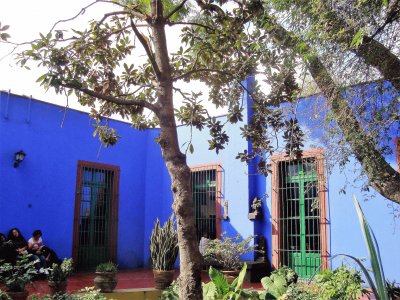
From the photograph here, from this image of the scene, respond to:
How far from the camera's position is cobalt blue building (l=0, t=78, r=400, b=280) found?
29.6 feet

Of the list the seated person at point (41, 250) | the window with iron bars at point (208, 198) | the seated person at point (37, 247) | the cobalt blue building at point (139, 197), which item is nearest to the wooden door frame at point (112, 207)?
the cobalt blue building at point (139, 197)

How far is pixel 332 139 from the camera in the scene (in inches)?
214

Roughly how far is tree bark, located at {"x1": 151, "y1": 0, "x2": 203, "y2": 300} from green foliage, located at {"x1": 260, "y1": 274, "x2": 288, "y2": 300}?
106 inches

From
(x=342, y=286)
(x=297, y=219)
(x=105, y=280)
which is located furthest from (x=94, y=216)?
(x=342, y=286)

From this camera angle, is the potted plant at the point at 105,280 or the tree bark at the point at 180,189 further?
the potted plant at the point at 105,280

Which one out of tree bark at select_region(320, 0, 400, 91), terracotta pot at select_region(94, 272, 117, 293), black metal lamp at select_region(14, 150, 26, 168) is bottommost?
terracotta pot at select_region(94, 272, 117, 293)

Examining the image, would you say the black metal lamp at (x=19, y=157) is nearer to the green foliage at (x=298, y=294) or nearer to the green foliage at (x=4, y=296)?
the green foliage at (x=4, y=296)

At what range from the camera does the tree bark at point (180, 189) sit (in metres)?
3.50

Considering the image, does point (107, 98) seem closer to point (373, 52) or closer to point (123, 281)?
point (373, 52)

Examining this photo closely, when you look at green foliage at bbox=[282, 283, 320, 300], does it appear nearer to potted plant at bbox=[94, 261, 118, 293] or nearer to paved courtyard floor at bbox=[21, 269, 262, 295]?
potted plant at bbox=[94, 261, 118, 293]

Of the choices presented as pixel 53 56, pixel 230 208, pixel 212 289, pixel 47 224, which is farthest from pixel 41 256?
pixel 53 56

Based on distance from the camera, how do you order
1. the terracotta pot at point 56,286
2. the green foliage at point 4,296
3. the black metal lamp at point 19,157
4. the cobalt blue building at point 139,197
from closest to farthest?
the green foliage at point 4,296 < the terracotta pot at point 56,286 < the cobalt blue building at point 139,197 < the black metal lamp at point 19,157

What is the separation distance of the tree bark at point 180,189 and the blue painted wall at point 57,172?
708cm

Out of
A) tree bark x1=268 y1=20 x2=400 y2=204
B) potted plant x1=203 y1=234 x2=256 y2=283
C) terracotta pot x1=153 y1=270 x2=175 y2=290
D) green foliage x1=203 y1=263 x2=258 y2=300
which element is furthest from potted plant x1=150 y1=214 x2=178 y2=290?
tree bark x1=268 y1=20 x2=400 y2=204
